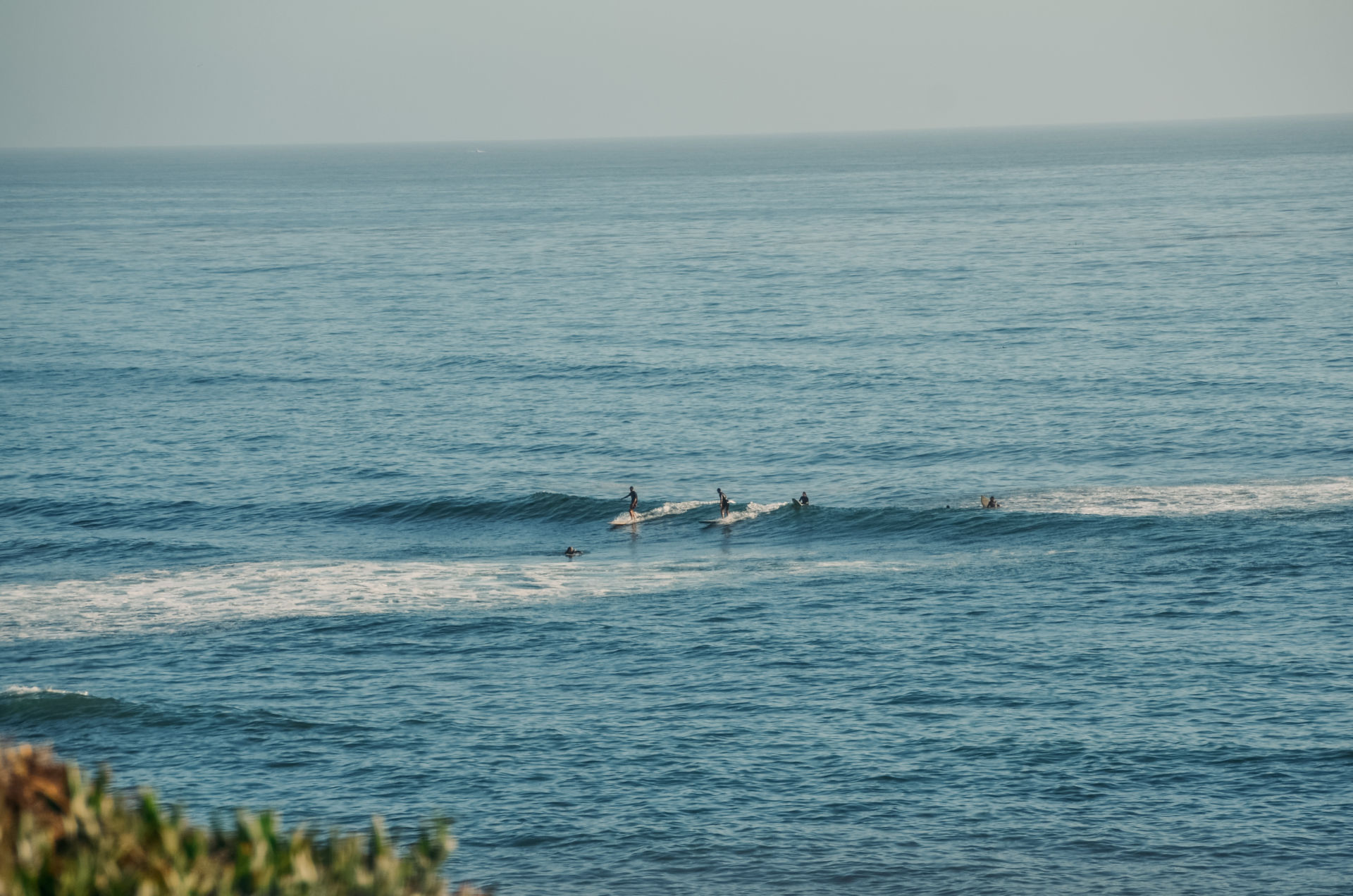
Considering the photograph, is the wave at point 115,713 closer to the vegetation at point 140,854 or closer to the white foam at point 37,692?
the white foam at point 37,692

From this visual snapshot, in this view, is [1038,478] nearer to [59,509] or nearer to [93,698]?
[93,698]

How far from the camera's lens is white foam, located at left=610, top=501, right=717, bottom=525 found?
183 feet

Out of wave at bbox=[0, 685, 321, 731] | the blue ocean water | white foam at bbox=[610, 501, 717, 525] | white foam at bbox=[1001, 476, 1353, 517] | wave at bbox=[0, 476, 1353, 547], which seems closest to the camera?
the blue ocean water

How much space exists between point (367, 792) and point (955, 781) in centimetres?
1369

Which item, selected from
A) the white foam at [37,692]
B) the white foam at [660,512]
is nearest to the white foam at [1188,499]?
the white foam at [660,512]

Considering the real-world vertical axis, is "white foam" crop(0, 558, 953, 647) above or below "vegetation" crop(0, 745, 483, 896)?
below

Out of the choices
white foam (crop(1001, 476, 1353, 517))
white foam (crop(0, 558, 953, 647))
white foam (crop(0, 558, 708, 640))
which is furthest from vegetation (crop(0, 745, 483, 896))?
white foam (crop(1001, 476, 1353, 517))

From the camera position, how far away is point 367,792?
105 feet

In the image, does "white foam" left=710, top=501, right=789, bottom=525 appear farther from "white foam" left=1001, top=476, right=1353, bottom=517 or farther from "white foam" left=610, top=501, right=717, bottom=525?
"white foam" left=1001, top=476, right=1353, bottom=517

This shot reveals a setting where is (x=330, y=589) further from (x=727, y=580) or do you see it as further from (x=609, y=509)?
(x=727, y=580)

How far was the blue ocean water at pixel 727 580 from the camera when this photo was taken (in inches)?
1195

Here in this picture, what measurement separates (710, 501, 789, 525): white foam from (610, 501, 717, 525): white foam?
2.06 meters

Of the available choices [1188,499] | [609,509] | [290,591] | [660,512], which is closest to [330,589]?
[290,591]

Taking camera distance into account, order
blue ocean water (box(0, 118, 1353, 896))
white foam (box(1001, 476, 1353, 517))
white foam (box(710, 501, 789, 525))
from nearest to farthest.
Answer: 1. blue ocean water (box(0, 118, 1353, 896))
2. white foam (box(1001, 476, 1353, 517))
3. white foam (box(710, 501, 789, 525))
